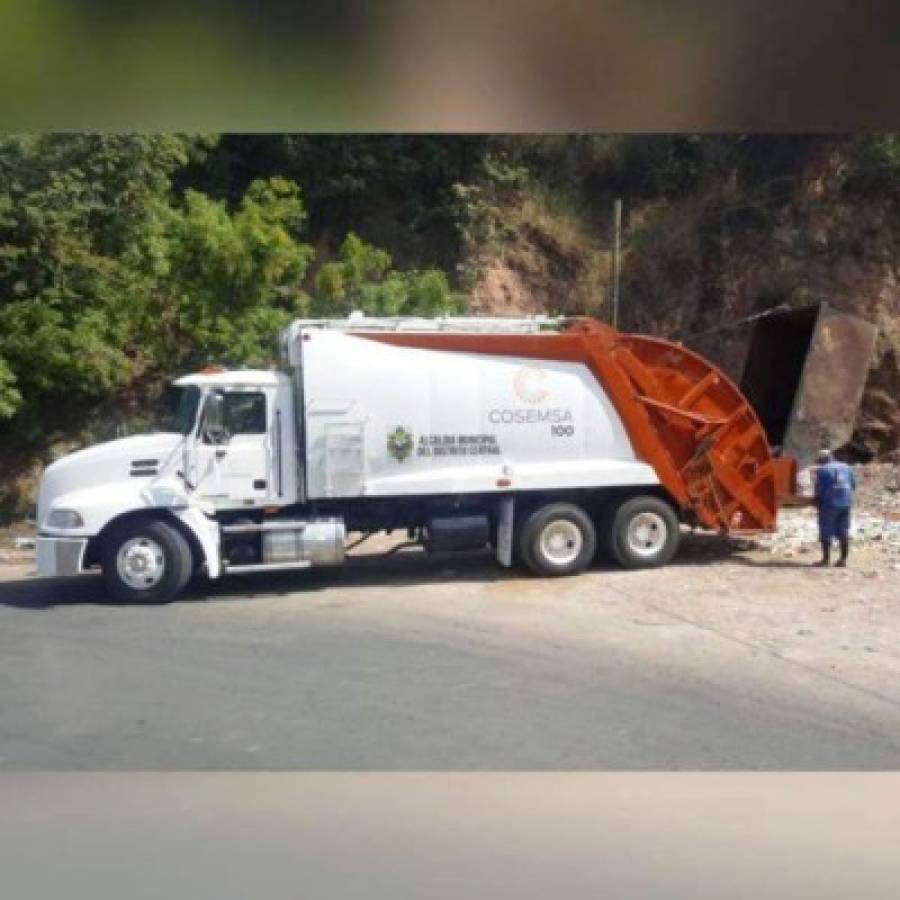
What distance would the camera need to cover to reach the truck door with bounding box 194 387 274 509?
14.0 metres

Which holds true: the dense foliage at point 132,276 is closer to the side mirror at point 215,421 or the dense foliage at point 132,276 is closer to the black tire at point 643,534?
the side mirror at point 215,421

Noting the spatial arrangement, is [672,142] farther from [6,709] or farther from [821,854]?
[821,854]

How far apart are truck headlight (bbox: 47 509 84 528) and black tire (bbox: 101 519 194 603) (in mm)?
367

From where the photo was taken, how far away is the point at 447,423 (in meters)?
14.5

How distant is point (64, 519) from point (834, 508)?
850 centimetres

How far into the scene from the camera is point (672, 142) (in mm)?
29203

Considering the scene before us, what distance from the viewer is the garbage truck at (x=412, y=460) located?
13617 millimetres

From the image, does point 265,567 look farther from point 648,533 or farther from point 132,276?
point 132,276

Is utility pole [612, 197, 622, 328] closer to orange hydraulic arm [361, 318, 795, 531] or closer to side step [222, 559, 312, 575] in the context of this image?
orange hydraulic arm [361, 318, 795, 531]

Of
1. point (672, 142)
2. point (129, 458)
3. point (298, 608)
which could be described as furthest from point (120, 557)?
point (672, 142)

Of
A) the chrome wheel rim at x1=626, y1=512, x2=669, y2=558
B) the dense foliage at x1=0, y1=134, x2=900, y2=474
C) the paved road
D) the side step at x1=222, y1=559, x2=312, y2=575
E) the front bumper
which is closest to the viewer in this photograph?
the paved road

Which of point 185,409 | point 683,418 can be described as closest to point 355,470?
point 185,409

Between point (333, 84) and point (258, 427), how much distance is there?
39.6ft

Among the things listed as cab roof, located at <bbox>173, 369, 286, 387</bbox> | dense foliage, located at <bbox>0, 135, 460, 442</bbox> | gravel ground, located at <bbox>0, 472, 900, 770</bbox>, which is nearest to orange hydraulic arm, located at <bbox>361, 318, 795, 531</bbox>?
gravel ground, located at <bbox>0, 472, 900, 770</bbox>
